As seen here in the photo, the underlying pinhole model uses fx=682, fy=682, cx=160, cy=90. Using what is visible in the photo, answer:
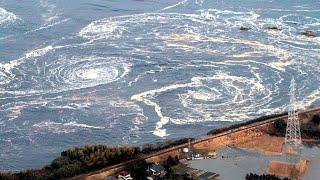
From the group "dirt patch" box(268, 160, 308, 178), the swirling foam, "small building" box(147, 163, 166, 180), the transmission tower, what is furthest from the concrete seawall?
the swirling foam

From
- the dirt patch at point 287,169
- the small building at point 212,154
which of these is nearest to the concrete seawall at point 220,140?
the small building at point 212,154

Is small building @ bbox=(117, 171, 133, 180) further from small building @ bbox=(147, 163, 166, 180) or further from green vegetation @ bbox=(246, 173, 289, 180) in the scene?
green vegetation @ bbox=(246, 173, 289, 180)

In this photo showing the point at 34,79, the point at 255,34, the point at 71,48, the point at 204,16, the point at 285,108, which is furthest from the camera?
the point at 204,16

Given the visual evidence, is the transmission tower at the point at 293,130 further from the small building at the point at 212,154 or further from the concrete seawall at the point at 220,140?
the small building at the point at 212,154

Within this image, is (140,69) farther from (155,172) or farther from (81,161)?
(155,172)

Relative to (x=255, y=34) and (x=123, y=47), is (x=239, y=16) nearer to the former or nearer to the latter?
(x=255, y=34)

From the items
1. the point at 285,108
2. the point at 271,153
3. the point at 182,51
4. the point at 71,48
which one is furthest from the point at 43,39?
the point at 271,153

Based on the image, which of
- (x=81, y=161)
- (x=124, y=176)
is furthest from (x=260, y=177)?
(x=81, y=161)
